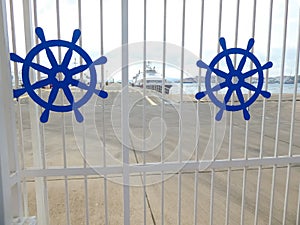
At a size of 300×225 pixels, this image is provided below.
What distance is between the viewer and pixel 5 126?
131cm

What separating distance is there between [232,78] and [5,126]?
1.31 m

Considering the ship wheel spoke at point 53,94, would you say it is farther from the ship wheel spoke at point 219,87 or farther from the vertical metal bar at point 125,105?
the ship wheel spoke at point 219,87

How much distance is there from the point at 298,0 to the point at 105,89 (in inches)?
52.7

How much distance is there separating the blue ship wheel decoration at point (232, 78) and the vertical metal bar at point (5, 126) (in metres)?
1.05

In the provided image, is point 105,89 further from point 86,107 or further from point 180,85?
point 180,85

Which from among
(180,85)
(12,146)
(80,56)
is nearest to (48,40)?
(80,56)

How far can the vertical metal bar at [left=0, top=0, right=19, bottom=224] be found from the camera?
1.21 meters

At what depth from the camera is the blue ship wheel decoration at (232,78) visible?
5.49 feet

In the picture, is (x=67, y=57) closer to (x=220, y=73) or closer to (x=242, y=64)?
(x=220, y=73)

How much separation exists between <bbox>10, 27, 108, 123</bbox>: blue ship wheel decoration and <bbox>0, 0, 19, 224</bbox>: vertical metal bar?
17cm

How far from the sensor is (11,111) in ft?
4.52

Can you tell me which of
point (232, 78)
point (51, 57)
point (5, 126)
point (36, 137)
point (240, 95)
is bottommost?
point (36, 137)

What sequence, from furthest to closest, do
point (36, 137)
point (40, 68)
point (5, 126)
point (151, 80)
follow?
1. point (151, 80)
2. point (36, 137)
3. point (40, 68)
4. point (5, 126)

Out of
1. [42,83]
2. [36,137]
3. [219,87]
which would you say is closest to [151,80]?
[219,87]
